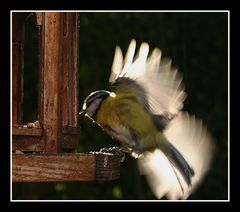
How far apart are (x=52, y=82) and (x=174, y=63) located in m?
3.34

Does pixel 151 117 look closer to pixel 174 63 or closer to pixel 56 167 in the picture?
pixel 56 167

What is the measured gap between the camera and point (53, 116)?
3.38m

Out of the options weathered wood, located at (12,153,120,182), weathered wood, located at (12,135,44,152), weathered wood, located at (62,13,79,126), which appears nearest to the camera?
weathered wood, located at (12,153,120,182)

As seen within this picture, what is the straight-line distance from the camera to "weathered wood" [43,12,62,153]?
11.0 ft

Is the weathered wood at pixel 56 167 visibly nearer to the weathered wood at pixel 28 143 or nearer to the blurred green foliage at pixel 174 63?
the weathered wood at pixel 28 143

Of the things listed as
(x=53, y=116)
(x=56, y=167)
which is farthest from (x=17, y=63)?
(x=56, y=167)

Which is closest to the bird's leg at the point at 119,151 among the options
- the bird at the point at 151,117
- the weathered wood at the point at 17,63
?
the bird at the point at 151,117

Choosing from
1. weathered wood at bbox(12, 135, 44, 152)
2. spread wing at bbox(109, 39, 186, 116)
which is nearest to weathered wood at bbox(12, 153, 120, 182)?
weathered wood at bbox(12, 135, 44, 152)

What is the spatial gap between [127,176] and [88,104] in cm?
337

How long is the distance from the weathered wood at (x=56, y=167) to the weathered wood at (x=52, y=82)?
0.21 metres

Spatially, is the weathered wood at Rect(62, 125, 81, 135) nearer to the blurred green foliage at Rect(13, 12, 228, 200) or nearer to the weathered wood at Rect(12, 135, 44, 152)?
the weathered wood at Rect(12, 135, 44, 152)

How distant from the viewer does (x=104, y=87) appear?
6582 mm
